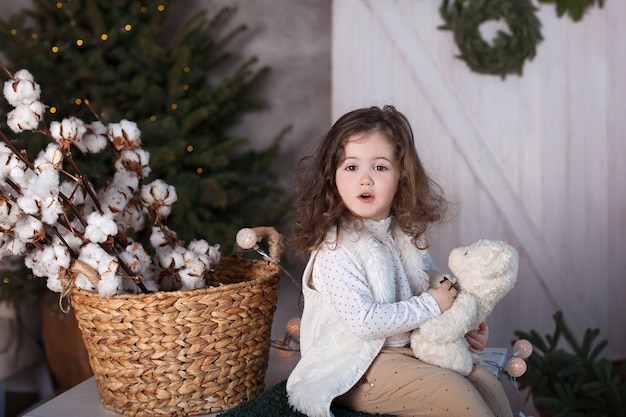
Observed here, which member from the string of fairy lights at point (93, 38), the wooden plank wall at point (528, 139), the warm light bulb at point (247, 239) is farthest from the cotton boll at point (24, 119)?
the wooden plank wall at point (528, 139)

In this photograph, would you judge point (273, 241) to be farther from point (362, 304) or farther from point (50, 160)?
point (50, 160)

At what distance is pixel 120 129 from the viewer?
156cm

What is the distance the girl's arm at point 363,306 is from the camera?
4.77ft

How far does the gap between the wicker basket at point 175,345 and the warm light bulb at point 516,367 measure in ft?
1.92

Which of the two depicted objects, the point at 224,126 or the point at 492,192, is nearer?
the point at 492,192

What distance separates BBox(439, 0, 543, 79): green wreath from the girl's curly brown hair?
135 cm

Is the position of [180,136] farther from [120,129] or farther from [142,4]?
[120,129]

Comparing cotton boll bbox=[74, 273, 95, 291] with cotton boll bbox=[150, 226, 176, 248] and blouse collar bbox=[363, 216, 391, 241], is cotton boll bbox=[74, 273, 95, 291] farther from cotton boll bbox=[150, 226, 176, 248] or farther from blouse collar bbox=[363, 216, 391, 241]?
blouse collar bbox=[363, 216, 391, 241]

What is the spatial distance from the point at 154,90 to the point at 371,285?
1814 mm

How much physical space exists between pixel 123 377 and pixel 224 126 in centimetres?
204

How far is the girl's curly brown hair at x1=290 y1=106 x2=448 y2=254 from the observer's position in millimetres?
1599

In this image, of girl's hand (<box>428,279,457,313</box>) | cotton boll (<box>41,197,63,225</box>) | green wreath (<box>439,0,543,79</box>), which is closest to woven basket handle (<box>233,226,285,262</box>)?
girl's hand (<box>428,279,457,313</box>)

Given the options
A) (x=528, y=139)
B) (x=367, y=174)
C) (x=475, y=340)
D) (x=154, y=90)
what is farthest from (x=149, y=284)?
(x=528, y=139)

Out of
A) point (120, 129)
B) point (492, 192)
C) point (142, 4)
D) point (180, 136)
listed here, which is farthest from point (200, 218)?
point (120, 129)
